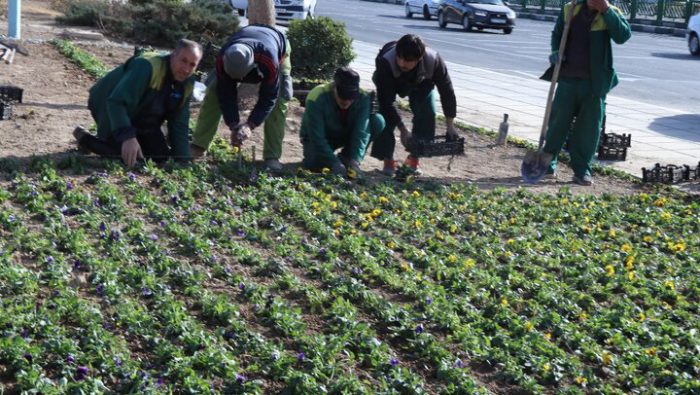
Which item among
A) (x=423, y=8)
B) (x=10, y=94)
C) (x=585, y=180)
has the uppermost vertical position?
(x=10, y=94)

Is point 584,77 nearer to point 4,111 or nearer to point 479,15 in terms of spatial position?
point 4,111

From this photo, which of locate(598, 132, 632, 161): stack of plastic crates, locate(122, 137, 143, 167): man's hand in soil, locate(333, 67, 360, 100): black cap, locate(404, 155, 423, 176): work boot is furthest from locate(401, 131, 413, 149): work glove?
locate(598, 132, 632, 161): stack of plastic crates

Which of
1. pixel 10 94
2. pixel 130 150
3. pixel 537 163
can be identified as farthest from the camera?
pixel 10 94

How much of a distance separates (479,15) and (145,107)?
27173 mm

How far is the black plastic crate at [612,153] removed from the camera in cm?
1128

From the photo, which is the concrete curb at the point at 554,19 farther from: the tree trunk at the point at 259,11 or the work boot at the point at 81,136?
the work boot at the point at 81,136

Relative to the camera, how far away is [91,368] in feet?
15.4

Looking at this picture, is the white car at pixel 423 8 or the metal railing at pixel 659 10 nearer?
the white car at pixel 423 8

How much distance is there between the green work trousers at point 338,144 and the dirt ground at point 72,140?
23 cm

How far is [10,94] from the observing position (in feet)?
33.1

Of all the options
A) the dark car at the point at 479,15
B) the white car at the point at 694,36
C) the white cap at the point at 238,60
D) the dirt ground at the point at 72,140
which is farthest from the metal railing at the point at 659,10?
the white cap at the point at 238,60

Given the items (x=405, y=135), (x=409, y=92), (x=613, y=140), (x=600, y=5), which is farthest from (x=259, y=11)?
(x=600, y=5)

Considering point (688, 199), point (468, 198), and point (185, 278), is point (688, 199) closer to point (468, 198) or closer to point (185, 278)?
point (468, 198)

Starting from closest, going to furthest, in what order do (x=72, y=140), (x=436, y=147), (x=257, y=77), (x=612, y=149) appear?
(x=257, y=77), (x=72, y=140), (x=436, y=147), (x=612, y=149)
